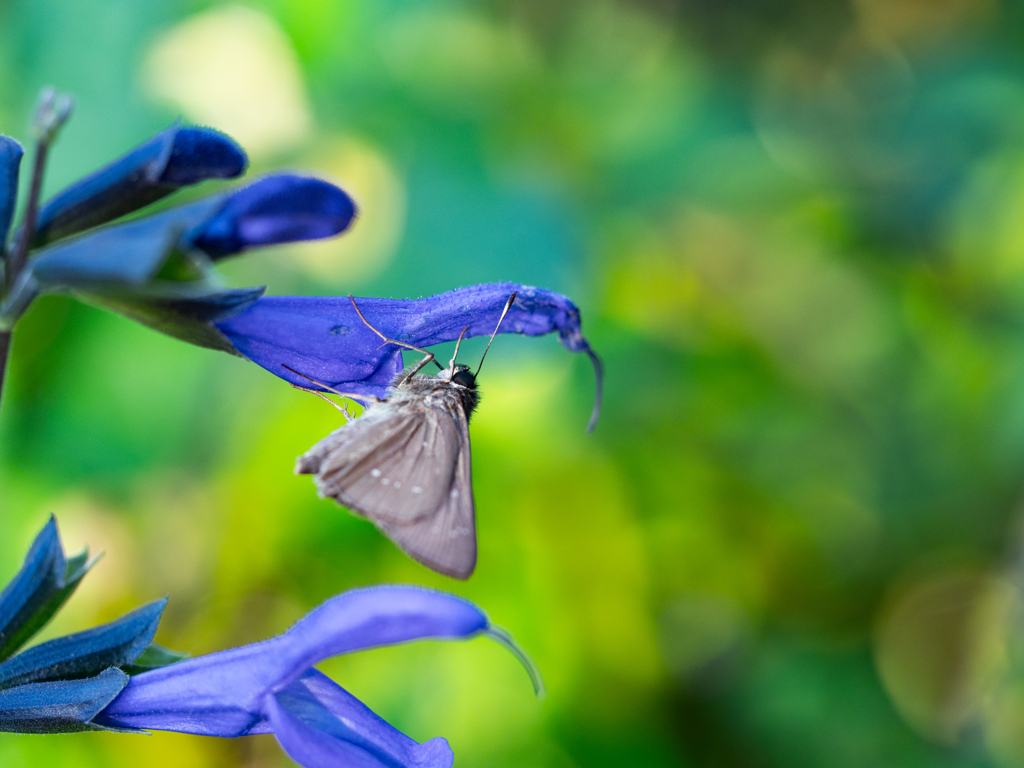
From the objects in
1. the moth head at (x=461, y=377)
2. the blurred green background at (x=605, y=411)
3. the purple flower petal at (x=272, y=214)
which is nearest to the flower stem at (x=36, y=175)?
the purple flower petal at (x=272, y=214)

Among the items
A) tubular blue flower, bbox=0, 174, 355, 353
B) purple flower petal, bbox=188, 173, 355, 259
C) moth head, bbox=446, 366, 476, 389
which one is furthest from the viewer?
moth head, bbox=446, 366, 476, 389

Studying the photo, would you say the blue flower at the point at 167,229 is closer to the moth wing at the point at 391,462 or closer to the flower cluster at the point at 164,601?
the flower cluster at the point at 164,601

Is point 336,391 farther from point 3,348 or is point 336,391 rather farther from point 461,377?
point 3,348

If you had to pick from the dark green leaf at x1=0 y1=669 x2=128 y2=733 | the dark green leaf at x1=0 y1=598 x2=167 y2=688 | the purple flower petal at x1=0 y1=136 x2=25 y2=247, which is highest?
the purple flower petal at x1=0 y1=136 x2=25 y2=247

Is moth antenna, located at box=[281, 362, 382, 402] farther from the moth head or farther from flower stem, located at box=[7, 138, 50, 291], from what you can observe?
flower stem, located at box=[7, 138, 50, 291]

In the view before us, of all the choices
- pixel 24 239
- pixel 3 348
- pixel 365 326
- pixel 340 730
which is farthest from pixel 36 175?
pixel 340 730

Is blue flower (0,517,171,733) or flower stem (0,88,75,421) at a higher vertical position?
flower stem (0,88,75,421)

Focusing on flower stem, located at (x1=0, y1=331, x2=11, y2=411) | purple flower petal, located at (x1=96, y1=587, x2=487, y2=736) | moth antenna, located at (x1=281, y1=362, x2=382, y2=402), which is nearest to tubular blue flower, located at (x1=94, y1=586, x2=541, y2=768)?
purple flower petal, located at (x1=96, y1=587, x2=487, y2=736)
